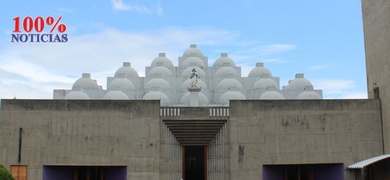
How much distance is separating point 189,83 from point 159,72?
3368 millimetres

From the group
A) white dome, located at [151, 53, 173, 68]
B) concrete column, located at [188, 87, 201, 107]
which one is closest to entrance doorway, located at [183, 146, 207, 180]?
concrete column, located at [188, 87, 201, 107]

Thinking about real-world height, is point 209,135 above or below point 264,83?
below

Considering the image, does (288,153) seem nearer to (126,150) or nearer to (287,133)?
(287,133)

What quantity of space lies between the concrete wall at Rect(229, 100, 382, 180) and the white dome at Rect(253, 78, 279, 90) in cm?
1585

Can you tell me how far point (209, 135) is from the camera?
1828 cm

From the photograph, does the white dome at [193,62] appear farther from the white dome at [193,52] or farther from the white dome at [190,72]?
the white dome at [193,52]

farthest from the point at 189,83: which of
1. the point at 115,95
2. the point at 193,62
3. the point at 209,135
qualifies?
the point at 209,135

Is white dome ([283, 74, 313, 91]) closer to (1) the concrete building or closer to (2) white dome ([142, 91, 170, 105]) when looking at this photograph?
(2) white dome ([142, 91, 170, 105])

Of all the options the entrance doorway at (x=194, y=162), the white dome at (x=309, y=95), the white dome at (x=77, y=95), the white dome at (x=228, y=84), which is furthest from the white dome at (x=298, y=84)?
the entrance doorway at (x=194, y=162)

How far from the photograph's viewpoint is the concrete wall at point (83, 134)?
57.4ft

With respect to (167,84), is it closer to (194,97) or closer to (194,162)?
(194,97)

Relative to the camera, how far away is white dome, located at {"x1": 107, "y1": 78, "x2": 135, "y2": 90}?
108 ft

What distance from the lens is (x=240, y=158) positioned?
58.1ft

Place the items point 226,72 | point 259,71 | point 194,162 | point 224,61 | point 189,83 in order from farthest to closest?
point 224,61, point 259,71, point 226,72, point 189,83, point 194,162
